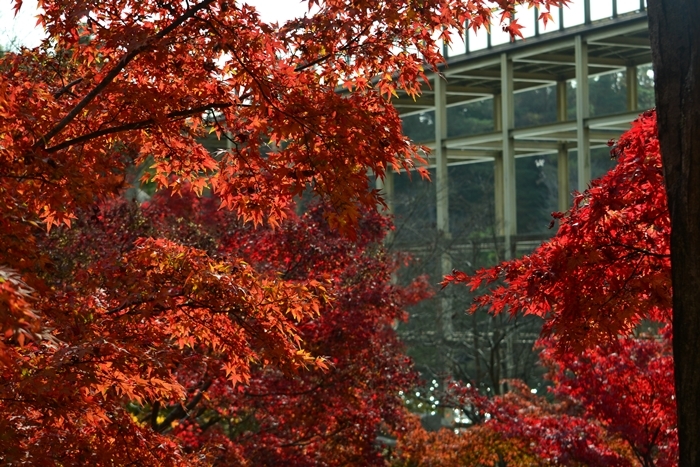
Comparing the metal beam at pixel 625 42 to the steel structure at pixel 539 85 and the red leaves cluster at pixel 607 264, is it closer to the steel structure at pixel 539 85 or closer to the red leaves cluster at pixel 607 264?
the steel structure at pixel 539 85

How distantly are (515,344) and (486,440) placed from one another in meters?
6.31

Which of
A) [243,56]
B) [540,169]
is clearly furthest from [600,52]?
[243,56]

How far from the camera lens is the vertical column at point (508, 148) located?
22.3 m

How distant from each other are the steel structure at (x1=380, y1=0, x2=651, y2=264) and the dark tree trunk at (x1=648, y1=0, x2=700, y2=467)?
42.9ft

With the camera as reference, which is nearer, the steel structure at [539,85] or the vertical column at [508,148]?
the steel structure at [539,85]

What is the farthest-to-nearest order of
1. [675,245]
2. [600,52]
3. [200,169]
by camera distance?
[600,52], [200,169], [675,245]

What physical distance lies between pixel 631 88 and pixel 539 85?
4.58 m

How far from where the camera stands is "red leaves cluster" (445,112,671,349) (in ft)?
21.7

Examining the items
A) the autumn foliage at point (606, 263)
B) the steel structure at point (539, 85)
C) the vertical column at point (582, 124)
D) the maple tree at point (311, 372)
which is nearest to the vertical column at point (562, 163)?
the steel structure at point (539, 85)

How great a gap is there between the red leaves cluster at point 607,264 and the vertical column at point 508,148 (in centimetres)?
1530

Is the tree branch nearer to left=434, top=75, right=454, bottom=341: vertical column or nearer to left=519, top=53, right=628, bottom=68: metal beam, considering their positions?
left=434, top=75, right=454, bottom=341: vertical column

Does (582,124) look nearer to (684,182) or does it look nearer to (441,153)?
(441,153)

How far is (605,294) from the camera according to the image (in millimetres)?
6746

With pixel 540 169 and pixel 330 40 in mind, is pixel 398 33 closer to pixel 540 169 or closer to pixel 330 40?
pixel 330 40
